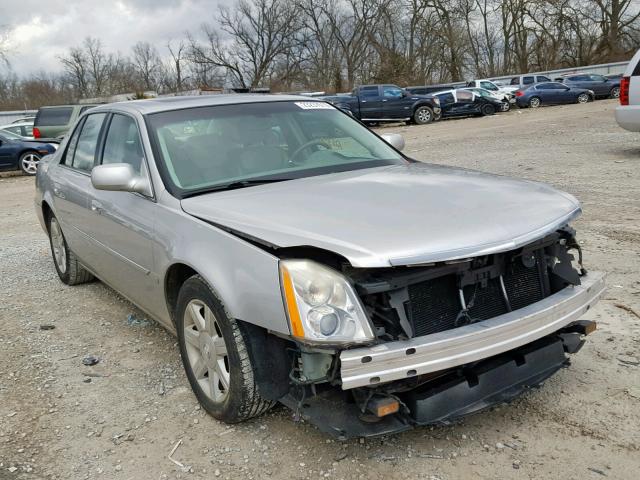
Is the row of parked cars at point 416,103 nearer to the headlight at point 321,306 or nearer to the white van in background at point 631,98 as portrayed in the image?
the white van in background at point 631,98

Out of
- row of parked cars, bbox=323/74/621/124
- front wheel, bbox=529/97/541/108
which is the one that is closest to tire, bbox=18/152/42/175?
row of parked cars, bbox=323/74/621/124

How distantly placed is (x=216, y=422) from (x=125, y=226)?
1.37 m

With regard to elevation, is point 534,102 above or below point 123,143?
below

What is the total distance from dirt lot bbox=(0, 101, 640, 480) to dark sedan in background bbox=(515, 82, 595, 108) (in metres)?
27.0

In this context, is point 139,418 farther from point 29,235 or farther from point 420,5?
point 420,5

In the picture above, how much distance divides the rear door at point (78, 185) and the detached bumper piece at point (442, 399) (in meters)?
2.66

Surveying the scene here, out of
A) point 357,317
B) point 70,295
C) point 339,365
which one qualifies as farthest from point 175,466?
point 70,295

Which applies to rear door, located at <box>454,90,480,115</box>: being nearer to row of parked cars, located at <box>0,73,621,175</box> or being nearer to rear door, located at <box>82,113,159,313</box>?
row of parked cars, located at <box>0,73,621,175</box>

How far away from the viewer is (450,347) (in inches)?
95.7

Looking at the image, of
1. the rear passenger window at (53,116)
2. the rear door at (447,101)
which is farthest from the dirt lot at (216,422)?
the rear door at (447,101)

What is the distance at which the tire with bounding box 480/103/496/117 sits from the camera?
88.6 feet

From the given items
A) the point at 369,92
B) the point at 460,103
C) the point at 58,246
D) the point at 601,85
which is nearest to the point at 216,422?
the point at 58,246

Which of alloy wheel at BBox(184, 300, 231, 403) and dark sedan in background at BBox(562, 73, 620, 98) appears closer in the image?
alloy wheel at BBox(184, 300, 231, 403)

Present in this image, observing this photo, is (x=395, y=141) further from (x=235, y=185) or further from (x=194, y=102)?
(x=235, y=185)
